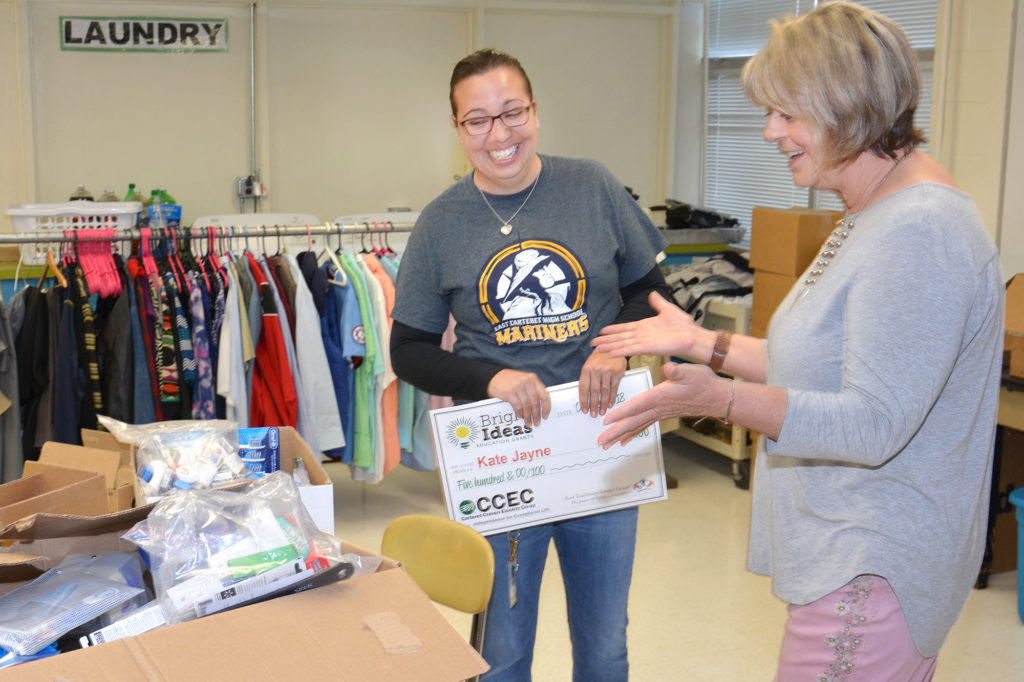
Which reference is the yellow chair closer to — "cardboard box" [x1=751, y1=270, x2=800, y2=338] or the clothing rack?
the clothing rack

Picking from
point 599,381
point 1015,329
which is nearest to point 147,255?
point 599,381

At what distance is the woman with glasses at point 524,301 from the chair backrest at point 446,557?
0.14 meters

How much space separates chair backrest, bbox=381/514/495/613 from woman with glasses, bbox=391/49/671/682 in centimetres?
14

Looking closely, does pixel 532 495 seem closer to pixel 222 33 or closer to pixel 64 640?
pixel 64 640

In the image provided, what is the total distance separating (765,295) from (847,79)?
2.79 meters

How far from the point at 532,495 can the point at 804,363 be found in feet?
2.54

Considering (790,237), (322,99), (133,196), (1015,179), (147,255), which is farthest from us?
(322,99)

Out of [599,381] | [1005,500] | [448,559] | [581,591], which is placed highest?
[599,381]

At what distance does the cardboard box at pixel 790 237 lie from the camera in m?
3.72

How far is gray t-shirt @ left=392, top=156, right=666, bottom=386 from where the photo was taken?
6.25 feet

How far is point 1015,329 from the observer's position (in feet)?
10.2

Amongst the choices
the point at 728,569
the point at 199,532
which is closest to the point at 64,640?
the point at 199,532

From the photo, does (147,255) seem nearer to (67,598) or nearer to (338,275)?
(338,275)

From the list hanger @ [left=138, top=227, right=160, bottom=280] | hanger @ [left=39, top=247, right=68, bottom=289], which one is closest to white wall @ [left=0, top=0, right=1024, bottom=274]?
hanger @ [left=39, top=247, right=68, bottom=289]
